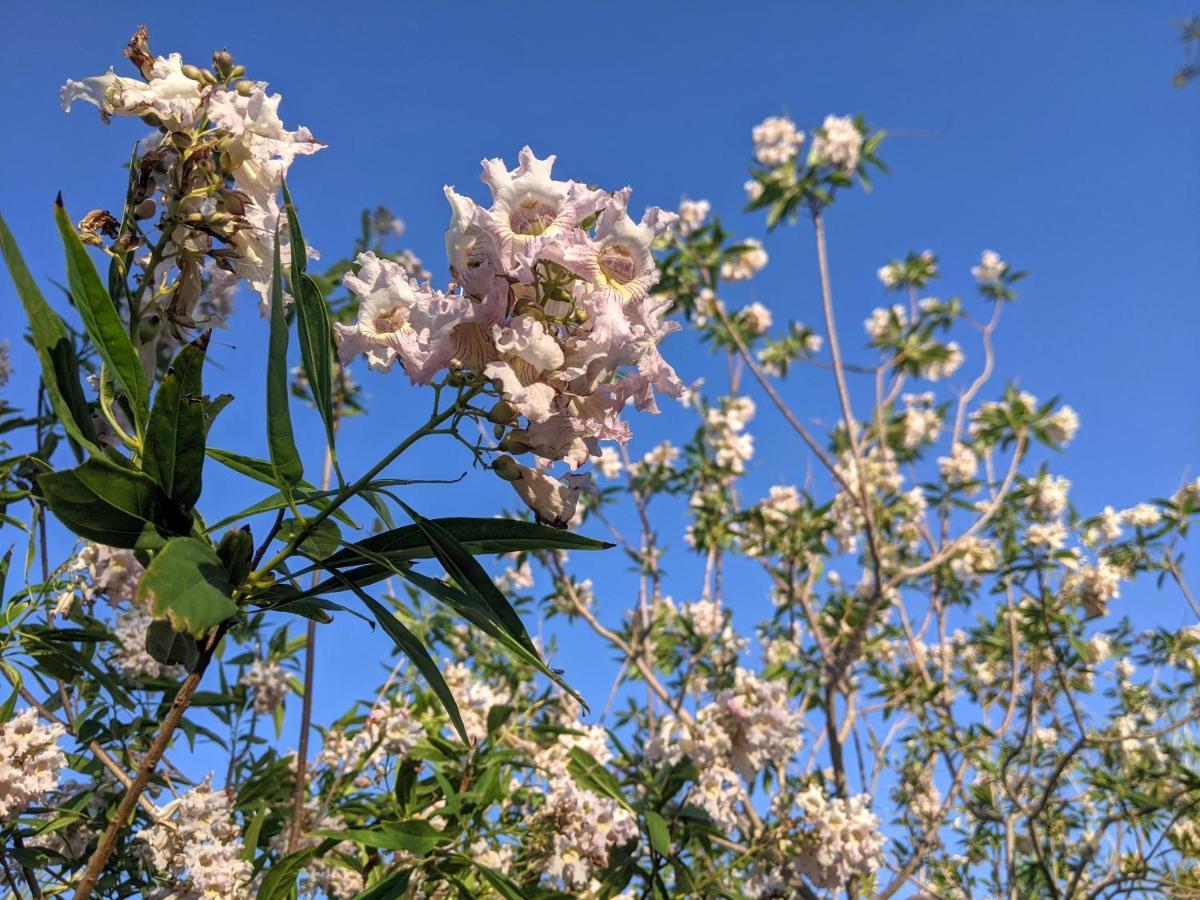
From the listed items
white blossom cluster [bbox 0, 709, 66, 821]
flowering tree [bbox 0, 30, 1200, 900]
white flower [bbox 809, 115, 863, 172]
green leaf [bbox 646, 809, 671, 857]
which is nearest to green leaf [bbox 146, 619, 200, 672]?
flowering tree [bbox 0, 30, 1200, 900]

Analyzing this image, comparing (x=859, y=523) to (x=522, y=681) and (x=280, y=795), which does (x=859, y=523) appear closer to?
(x=522, y=681)

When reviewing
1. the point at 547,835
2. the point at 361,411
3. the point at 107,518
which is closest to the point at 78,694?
the point at 547,835

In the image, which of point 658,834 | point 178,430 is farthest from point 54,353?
point 658,834

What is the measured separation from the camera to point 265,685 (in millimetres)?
2861

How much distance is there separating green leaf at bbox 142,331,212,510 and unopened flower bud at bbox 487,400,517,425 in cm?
30

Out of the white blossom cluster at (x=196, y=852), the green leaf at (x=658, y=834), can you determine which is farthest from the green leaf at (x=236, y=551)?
the green leaf at (x=658, y=834)

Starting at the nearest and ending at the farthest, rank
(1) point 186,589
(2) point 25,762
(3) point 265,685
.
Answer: (1) point 186,589 < (2) point 25,762 < (3) point 265,685

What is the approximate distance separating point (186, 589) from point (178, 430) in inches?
7.1

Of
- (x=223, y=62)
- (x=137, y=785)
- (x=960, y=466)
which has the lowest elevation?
Result: (x=137, y=785)

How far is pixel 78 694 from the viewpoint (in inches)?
81.4

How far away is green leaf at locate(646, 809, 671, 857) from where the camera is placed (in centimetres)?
205

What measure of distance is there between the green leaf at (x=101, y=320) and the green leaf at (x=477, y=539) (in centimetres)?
28

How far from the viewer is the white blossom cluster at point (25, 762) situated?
1.42 m

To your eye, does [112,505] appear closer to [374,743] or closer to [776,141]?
[374,743]
